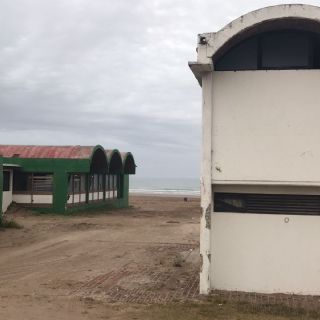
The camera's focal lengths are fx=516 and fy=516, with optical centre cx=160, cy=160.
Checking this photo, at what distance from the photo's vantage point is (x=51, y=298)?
9.62 m

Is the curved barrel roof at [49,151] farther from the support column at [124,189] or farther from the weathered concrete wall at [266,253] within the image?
the weathered concrete wall at [266,253]

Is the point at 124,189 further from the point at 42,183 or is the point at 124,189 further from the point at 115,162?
the point at 42,183

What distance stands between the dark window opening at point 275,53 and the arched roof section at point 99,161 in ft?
70.8

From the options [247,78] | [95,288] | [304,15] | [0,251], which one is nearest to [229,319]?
[95,288]

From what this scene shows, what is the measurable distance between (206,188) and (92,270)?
4.17 m

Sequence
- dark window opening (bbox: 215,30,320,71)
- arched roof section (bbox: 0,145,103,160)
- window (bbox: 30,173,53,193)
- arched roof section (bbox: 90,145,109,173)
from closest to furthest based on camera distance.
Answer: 1. dark window opening (bbox: 215,30,320,71)
2. window (bbox: 30,173,53,193)
3. arched roof section (bbox: 0,145,103,160)
4. arched roof section (bbox: 90,145,109,173)

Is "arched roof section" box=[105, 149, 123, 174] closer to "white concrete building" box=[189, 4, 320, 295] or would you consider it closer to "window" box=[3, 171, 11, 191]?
"window" box=[3, 171, 11, 191]

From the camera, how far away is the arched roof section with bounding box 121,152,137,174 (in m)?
39.7

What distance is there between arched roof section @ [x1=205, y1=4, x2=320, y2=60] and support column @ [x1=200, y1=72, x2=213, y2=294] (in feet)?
2.05

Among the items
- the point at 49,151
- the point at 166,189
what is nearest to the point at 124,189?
the point at 49,151

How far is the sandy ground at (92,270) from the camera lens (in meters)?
9.08

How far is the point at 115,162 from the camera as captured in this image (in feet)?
127

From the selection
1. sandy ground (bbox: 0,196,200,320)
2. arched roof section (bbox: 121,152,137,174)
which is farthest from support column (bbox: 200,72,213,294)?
arched roof section (bbox: 121,152,137,174)

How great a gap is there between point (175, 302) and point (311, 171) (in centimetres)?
359
